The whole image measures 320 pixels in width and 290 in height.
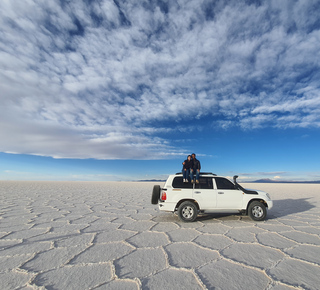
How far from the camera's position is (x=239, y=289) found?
2.70 meters

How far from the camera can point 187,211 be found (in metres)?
6.38

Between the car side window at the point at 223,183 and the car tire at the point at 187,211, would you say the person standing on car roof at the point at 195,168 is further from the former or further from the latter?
the car tire at the point at 187,211

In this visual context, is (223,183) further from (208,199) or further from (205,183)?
(208,199)

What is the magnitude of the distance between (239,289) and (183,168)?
4.19 meters

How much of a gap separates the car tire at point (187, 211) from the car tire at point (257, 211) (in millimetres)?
1886

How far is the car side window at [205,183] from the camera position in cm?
658

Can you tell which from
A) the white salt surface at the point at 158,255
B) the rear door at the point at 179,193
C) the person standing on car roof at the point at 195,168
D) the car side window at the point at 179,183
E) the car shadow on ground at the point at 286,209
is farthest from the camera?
the car shadow on ground at the point at 286,209

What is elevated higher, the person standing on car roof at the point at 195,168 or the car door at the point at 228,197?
the person standing on car roof at the point at 195,168

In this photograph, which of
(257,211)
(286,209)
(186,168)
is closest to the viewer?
(257,211)

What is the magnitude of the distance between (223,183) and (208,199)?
804 mm

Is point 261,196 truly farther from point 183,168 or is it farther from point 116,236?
point 116,236

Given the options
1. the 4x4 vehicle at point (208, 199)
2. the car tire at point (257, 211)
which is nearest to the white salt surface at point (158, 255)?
the car tire at point (257, 211)

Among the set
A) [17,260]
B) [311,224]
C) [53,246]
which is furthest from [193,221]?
[17,260]

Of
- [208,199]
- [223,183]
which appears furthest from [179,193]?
[223,183]
